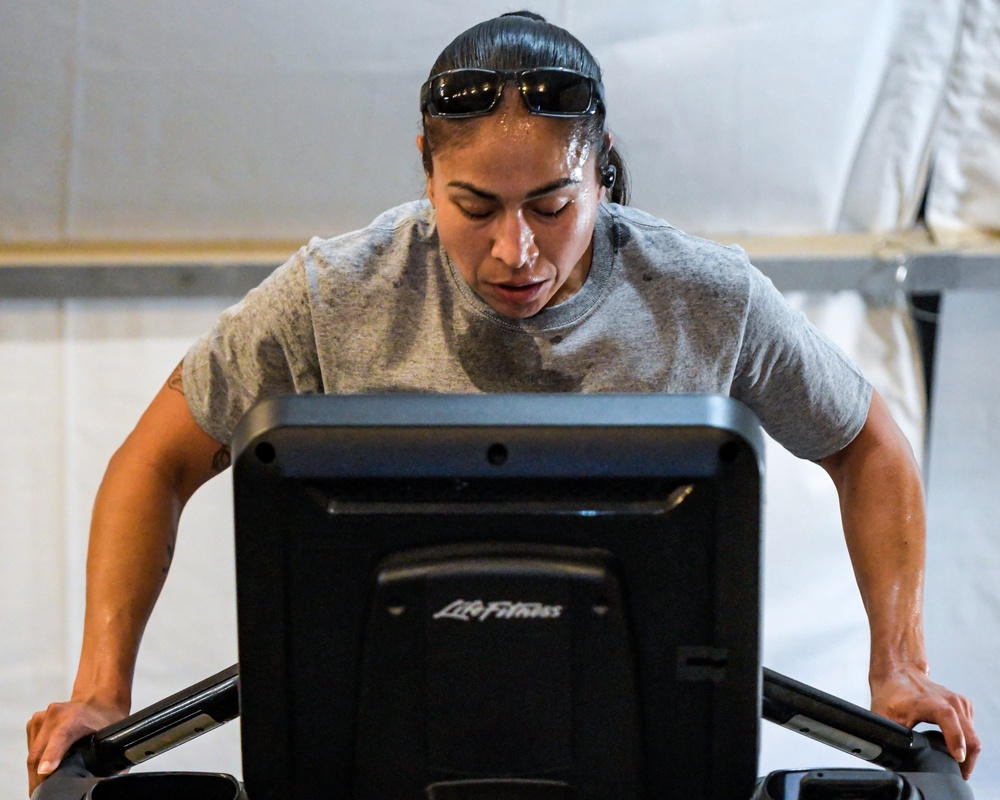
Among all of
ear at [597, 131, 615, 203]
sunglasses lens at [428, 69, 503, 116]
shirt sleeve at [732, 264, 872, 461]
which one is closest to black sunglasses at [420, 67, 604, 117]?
sunglasses lens at [428, 69, 503, 116]

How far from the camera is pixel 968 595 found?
7.75ft

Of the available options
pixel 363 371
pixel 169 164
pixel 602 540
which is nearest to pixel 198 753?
pixel 169 164

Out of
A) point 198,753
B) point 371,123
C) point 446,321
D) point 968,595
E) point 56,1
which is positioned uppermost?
point 56,1

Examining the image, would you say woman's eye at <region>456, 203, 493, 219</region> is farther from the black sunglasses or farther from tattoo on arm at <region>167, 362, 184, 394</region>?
tattoo on arm at <region>167, 362, 184, 394</region>

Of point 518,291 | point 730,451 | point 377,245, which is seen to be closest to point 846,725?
point 730,451

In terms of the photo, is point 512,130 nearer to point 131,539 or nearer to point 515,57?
point 515,57

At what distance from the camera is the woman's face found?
1.02 metres

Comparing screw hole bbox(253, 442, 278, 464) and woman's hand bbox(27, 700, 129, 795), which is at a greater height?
screw hole bbox(253, 442, 278, 464)

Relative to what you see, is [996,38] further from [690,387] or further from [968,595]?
[690,387]

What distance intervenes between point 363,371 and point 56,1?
120 cm

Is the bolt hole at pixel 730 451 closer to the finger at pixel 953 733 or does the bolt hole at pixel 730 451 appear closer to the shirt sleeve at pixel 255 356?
the finger at pixel 953 733

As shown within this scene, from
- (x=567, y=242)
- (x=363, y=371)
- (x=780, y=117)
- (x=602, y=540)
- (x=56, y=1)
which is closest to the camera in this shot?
(x=602, y=540)

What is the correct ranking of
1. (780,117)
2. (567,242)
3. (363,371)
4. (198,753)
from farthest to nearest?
(198,753) < (780,117) < (363,371) < (567,242)

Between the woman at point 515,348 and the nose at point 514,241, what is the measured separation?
18 mm
